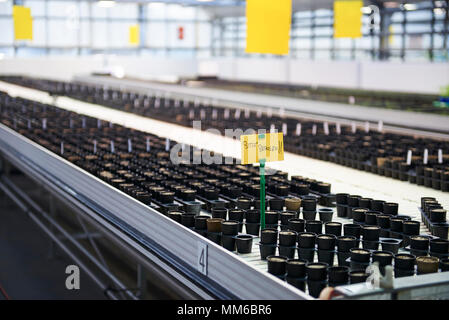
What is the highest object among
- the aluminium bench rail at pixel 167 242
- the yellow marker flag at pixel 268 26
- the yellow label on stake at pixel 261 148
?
the yellow marker flag at pixel 268 26

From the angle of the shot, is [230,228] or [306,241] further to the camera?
[230,228]

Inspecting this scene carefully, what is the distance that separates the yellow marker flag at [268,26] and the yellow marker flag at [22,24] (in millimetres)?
9815

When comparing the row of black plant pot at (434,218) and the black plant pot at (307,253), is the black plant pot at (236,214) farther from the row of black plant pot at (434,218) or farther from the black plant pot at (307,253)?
the row of black plant pot at (434,218)

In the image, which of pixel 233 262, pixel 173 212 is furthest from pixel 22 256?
pixel 233 262

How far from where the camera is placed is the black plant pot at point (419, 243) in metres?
3.87

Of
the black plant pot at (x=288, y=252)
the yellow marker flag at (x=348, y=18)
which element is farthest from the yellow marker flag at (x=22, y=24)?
the black plant pot at (x=288, y=252)

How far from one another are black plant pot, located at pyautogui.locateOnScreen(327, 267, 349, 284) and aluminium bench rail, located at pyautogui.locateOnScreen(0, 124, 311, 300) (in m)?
0.37

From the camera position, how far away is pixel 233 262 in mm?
3441

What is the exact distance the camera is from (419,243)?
3.87 m

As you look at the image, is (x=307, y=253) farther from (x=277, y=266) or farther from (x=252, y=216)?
(x=252, y=216)

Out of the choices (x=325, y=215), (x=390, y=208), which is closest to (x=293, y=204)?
(x=325, y=215)

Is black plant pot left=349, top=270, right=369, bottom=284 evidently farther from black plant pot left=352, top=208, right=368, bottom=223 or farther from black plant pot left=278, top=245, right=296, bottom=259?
black plant pot left=352, top=208, right=368, bottom=223

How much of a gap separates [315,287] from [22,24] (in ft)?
43.3
